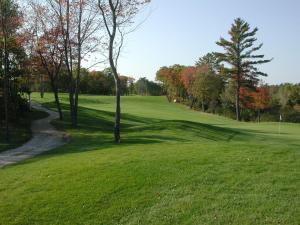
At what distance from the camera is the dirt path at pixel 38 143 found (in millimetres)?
17750

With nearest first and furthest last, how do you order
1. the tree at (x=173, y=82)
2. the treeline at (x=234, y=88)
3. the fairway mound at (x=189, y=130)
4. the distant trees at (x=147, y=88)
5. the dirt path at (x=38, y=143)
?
the dirt path at (x=38, y=143) → the fairway mound at (x=189, y=130) → the treeline at (x=234, y=88) → the tree at (x=173, y=82) → the distant trees at (x=147, y=88)

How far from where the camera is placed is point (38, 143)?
2316 cm

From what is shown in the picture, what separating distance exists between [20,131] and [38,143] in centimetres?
479

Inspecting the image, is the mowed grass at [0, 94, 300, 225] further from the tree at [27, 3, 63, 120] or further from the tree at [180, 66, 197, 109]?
the tree at [180, 66, 197, 109]

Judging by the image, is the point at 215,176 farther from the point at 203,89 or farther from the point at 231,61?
the point at 203,89

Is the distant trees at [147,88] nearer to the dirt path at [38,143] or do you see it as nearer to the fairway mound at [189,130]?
the dirt path at [38,143]

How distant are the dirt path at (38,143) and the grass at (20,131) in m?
0.42

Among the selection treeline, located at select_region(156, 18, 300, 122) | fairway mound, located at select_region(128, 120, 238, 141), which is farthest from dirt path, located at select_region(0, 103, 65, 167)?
treeline, located at select_region(156, 18, 300, 122)

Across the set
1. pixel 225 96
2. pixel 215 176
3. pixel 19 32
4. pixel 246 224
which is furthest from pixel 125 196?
pixel 225 96

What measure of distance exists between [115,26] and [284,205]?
42.9 feet

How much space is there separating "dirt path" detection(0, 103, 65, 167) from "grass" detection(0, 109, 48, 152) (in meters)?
0.42

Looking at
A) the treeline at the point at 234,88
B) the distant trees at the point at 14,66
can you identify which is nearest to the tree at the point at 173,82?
the treeline at the point at 234,88

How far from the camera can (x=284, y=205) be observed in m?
8.35

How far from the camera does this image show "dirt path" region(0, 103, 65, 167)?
58.2ft
